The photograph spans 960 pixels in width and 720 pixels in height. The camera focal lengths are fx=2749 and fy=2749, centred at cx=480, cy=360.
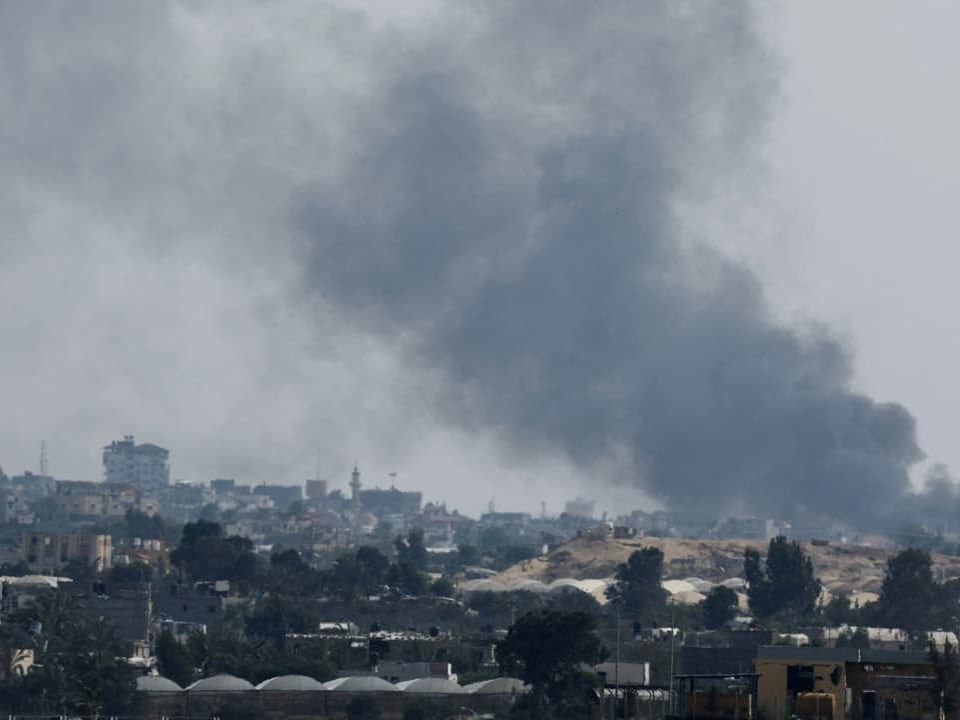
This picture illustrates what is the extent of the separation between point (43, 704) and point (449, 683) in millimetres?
16773

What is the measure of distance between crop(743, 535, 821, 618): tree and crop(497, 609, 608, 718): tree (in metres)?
53.7

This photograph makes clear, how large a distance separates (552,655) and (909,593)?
55.8 meters

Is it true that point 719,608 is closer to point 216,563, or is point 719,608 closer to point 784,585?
point 784,585

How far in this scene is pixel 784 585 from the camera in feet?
570

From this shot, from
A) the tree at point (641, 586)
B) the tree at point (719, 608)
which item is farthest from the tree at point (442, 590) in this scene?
the tree at point (719, 608)

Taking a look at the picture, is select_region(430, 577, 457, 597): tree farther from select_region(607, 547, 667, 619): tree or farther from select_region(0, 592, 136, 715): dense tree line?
select_region(0, 592, 136, 715): dense tree line

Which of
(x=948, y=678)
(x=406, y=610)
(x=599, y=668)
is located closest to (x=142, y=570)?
(x=406, y=610)

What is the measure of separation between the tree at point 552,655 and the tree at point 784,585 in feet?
176

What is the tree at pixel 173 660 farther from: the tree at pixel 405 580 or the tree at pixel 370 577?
the tree at pixel 405 580

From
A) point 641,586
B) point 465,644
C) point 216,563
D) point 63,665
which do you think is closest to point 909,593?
point 641,586

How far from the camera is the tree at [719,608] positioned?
158712 millimetres

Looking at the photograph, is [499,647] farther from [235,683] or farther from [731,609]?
[731,609]

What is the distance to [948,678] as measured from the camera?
76938 millimetres

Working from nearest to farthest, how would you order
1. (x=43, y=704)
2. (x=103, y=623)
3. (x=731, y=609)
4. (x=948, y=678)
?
(x=948, y=678) → (x=43, y=704) → (x=103, y=623) → (x=731, y=609)
